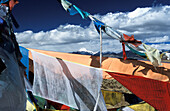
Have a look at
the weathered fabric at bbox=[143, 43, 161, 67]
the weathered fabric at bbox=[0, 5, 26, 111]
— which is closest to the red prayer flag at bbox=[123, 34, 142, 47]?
the weathered fabric at bbox=[143, 43, 161, 67]

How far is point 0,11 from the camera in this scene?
2043mm

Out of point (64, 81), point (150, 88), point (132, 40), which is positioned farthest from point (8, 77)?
point (132, 40)

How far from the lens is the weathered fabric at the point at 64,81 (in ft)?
11.4

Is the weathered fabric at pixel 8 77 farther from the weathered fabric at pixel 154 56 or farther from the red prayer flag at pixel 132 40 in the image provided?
the weathered fabric at pixel 154 56

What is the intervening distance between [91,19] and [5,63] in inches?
129

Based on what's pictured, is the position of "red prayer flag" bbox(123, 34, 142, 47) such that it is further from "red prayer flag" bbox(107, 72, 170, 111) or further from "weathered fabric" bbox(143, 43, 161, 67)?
"red prayer flag" bbox(107, 72, 170, 111)

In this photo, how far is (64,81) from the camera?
3502 mm

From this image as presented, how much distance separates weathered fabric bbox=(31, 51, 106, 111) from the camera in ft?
Result: 11.4

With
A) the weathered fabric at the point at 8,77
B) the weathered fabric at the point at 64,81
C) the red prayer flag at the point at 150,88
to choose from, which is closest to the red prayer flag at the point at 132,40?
the red prayer flag at the point at 150,88

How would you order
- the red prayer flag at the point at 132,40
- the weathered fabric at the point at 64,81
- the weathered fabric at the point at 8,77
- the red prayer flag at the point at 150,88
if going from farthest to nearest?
the red prayer flag at the point at 132,40
the weathered fabric at the point at 64,81
the red prayer flag at the point at 150,88
the weathered fabric at the point at 8,77

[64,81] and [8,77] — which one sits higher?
[8,77]

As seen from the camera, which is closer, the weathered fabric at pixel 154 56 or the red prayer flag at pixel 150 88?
the red prayer flag at pixel 150 88

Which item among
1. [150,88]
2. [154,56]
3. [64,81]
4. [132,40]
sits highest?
[132,40]

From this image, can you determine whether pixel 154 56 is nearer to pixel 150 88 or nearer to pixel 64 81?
pixel 150 88
